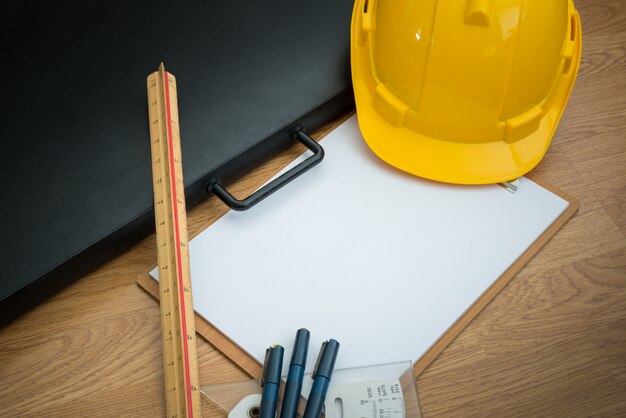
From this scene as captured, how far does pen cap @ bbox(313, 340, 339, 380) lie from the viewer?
0.60 metres

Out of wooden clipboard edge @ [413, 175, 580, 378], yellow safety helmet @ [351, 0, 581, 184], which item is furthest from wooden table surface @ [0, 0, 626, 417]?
yellow safety helmet @ [351, 0, 581, 184]

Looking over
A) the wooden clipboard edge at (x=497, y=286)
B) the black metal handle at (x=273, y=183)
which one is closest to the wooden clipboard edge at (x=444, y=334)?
the wooden clipboard edge at (x=497, y=286)

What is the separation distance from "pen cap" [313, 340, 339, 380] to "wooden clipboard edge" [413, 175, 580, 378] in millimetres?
87

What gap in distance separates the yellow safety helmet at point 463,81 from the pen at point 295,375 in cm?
26

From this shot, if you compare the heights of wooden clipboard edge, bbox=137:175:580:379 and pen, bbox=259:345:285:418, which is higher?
wooden clipboard edge, bbox=137:175:580:379

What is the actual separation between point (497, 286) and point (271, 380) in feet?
0.89

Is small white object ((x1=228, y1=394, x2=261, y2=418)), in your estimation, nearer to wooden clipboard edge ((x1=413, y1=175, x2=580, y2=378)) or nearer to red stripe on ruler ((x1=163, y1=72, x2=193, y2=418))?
red stripe on ruler ((x1=163, y1=72, x2=193, y2=418))

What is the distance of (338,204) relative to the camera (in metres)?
0.75

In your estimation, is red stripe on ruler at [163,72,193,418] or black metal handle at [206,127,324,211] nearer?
red stripe on ruler at [163,72,193,418]

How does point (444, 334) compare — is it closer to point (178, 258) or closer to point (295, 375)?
point (295, 375)

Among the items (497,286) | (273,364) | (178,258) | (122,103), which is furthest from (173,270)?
(497,286)

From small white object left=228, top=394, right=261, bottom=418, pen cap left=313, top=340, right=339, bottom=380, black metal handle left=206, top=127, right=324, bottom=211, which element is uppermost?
black metal handle left=206, top=127, right=324, bottom=211

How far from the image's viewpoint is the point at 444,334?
66 cm

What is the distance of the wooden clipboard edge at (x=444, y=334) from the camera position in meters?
0.64
